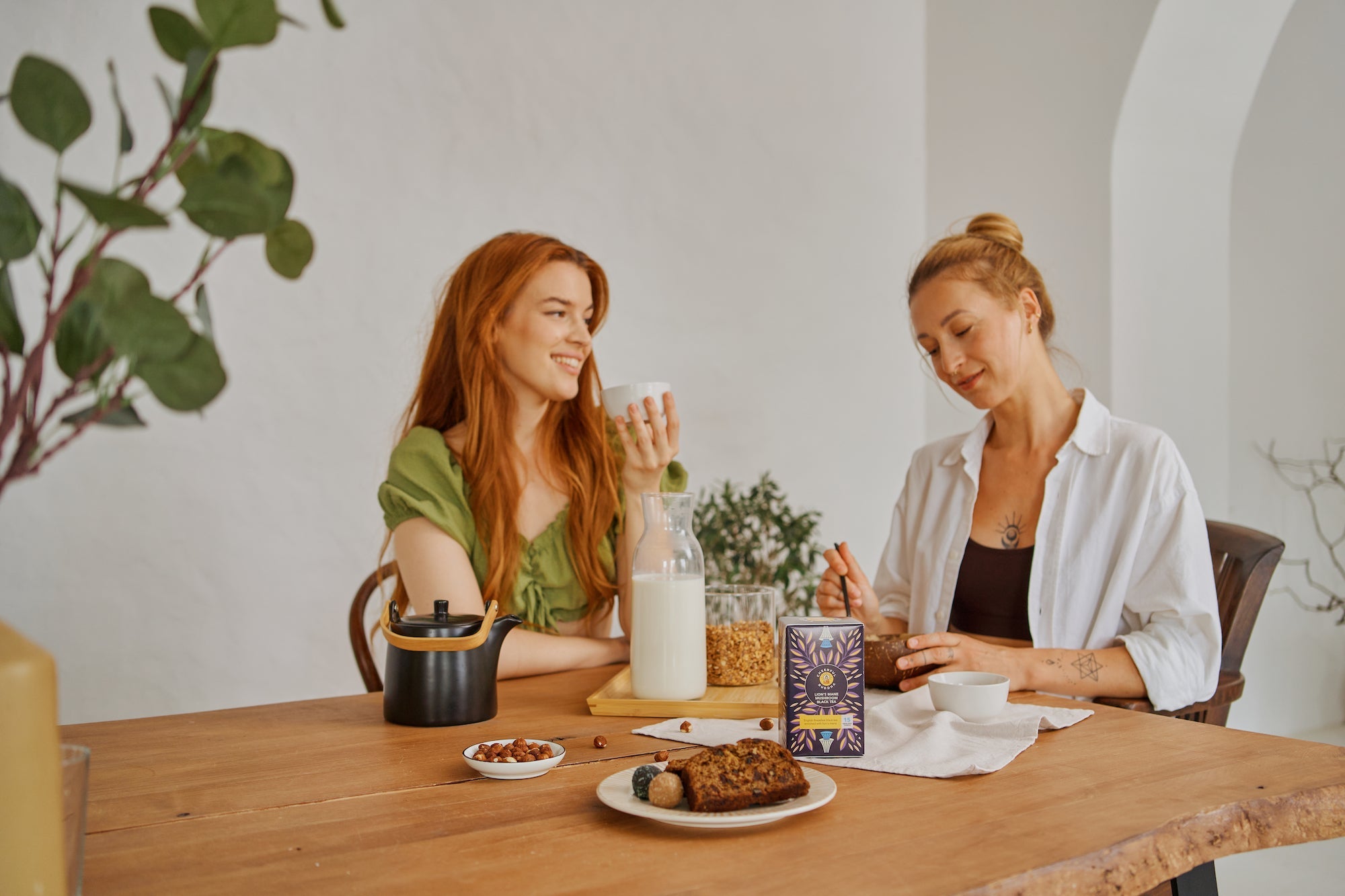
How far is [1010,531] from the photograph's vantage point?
1.97 metres

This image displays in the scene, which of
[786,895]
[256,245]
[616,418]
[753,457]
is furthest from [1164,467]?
[256,245]

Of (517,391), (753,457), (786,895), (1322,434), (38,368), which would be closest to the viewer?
(38,368)

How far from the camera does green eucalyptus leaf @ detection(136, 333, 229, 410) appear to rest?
18.9 inches

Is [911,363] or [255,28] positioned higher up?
[911,363]

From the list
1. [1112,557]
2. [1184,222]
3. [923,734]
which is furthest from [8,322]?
[1184,222]

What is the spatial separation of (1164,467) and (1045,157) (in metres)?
2.19

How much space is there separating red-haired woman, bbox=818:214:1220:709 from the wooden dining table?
395 millimetres

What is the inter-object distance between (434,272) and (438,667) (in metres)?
2.01

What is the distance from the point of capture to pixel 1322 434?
3.48 m

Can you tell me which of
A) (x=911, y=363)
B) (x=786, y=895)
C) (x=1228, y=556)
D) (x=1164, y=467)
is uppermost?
(x=911, y=363)

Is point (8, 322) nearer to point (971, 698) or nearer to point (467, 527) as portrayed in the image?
point (971, 698)

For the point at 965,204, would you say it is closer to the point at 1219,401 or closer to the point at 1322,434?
the point at 1219,401

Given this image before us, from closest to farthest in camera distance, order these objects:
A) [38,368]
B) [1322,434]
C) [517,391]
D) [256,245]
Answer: [38,368], [517,391], [256,245], [1322,434]

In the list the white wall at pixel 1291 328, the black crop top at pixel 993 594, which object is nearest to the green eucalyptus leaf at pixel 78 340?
the black crop top at pixel 993 594
